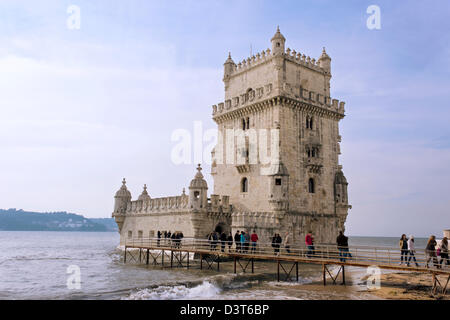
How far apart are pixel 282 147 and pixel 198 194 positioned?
26.7 ft

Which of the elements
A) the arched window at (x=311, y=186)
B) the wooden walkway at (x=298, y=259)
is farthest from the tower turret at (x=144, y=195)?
the arched window at (x=311, y=186)

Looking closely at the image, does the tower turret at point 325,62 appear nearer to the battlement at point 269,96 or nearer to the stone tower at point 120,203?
the battlement at point 269,96

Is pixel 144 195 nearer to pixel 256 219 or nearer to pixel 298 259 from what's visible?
pixel 256 219

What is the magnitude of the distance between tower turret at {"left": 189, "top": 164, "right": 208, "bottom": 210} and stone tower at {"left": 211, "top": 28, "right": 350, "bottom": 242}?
3.22m

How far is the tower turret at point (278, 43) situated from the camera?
31500 mm

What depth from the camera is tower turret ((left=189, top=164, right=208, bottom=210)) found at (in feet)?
102

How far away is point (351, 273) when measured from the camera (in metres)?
24.4

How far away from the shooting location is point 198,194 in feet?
103

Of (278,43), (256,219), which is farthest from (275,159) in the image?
(278,43)

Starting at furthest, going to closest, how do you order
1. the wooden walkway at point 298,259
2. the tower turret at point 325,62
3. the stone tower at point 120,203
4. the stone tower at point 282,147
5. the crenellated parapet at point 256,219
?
the stone tower at point 120,203, the tower turret at point 325,62, the stone tower at point 282,147, the crenellated parapet at point 256,219, the wooden walkway at point 298,259

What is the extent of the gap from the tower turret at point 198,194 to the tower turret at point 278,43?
41.9ft

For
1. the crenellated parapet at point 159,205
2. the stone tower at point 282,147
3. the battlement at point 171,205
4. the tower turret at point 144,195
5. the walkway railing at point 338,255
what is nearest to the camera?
the walkway railing at point 338,255
